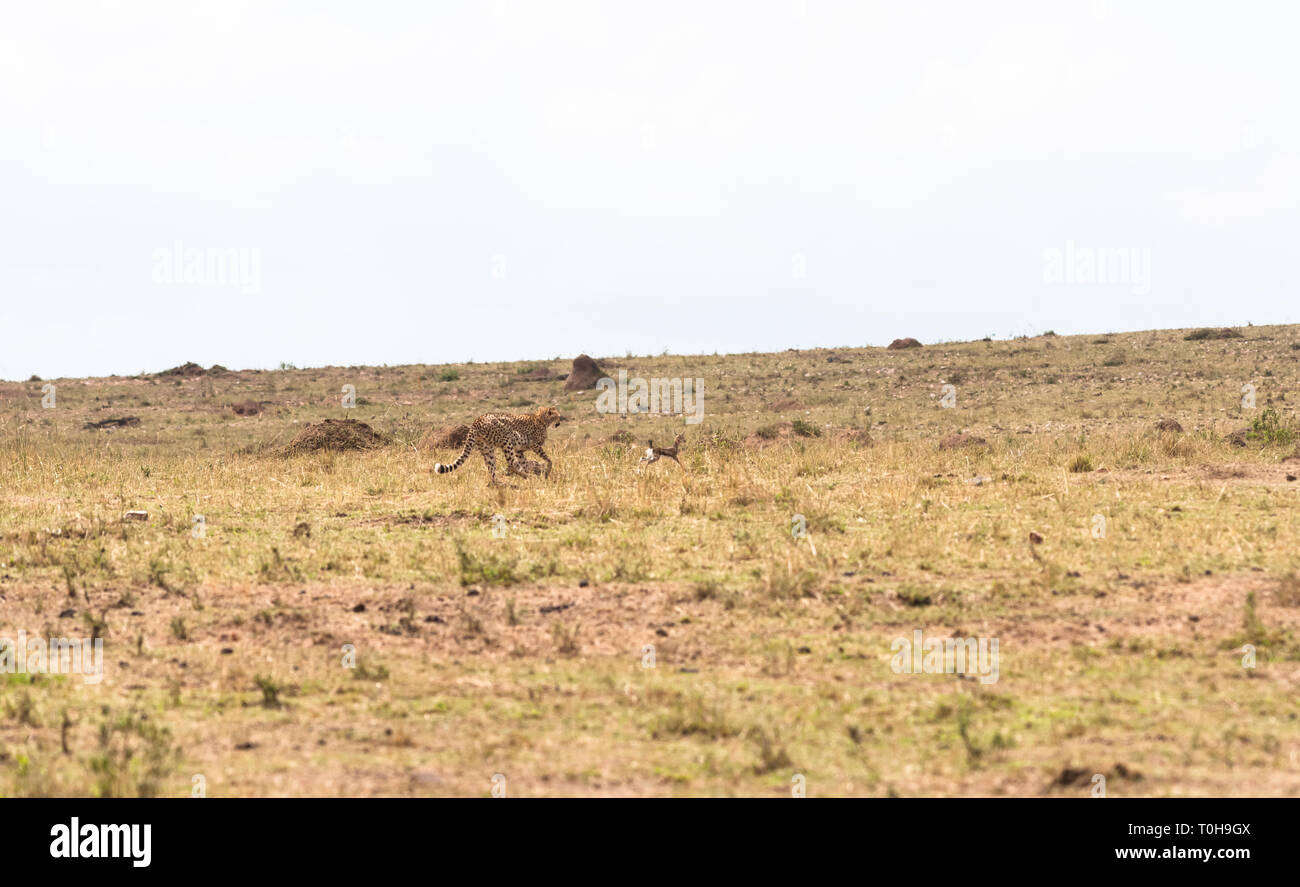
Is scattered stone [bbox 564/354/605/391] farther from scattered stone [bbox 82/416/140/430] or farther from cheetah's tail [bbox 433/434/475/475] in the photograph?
cheetah's tail [bbox 433/434/475/475]

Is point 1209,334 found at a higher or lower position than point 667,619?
higher

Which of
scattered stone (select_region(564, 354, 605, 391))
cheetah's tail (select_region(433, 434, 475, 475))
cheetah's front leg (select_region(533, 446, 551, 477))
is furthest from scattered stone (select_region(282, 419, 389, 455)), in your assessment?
scattered stone (select_region(564, 354, 605, 391))

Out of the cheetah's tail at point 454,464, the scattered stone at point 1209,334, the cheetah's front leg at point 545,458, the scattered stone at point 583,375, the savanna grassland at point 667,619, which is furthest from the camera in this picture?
the scattered stone at point 1209,334

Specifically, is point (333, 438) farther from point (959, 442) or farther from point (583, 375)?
point (583, 375)

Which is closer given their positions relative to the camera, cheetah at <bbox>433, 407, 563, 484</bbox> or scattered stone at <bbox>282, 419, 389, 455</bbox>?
cheetah at <bbox>433, 407, 563, 484</bbox>

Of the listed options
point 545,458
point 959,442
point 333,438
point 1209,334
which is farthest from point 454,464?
point 1209,334

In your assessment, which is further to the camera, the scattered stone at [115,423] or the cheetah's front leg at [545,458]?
the scattered stone at [115,423]

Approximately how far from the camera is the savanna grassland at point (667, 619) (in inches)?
227

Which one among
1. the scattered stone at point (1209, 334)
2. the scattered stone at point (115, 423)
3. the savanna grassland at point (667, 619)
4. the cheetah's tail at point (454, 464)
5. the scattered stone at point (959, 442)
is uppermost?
the scattered stone at point (1209, 334)

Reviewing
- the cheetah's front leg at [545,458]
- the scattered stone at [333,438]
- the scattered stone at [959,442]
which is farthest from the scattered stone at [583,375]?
the cheetah's front leg at [545,458]

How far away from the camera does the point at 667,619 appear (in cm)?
861

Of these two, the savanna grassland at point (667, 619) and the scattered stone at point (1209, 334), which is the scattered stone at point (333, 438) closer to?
the savanna grassland at point (667, 619)

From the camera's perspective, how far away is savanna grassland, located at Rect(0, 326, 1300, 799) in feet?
19.0

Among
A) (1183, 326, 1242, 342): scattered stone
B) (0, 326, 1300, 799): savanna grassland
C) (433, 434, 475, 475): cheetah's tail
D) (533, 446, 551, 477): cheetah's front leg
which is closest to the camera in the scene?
(0, 326, 1300, 799): savanna grassland
